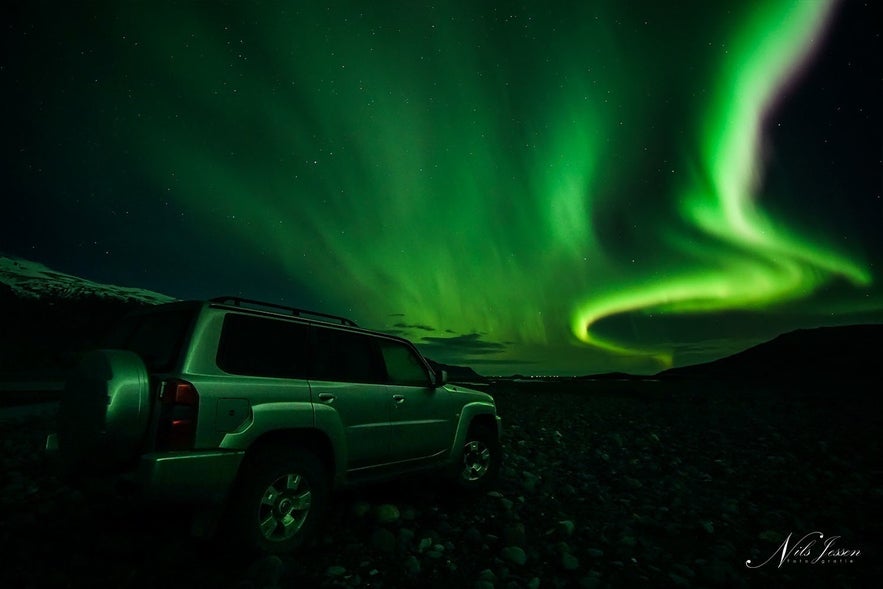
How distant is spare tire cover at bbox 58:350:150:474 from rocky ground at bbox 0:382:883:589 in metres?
0.30

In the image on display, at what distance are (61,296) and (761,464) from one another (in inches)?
9475

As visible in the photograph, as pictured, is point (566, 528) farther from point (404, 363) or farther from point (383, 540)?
point (404, 363)

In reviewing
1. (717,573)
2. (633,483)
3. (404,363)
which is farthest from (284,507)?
(633,483)

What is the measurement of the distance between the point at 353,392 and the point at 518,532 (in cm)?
219

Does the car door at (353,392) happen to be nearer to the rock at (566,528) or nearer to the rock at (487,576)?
the rock at (487,576)

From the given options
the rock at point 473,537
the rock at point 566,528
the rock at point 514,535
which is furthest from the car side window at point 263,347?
the rock at point 566,528

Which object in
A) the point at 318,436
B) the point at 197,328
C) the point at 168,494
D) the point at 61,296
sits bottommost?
the point at 168,494

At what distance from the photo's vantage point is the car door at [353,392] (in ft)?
16.2

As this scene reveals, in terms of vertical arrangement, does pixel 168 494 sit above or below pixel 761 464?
above

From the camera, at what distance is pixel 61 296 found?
19688 cm

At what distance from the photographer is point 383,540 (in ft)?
16.1

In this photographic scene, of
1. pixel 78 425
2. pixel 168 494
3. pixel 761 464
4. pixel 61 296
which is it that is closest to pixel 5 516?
pixel 78 425

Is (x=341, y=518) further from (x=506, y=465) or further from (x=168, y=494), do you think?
(x=506, y=465)

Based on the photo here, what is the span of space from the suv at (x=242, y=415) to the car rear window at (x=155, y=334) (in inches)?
0.6
